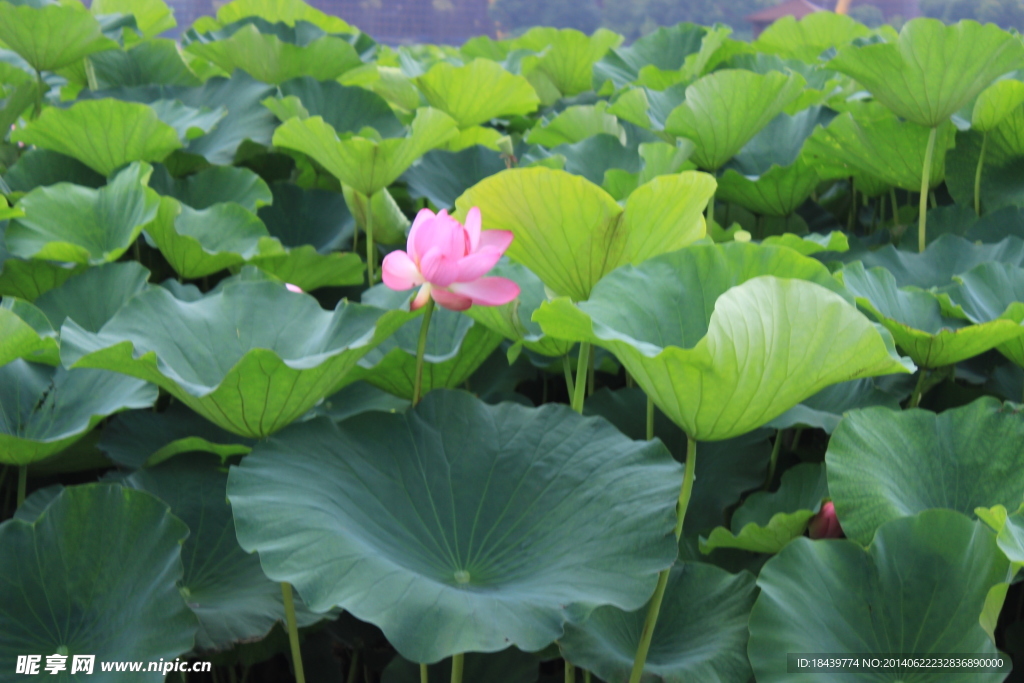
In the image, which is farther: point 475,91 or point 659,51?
point 659,51

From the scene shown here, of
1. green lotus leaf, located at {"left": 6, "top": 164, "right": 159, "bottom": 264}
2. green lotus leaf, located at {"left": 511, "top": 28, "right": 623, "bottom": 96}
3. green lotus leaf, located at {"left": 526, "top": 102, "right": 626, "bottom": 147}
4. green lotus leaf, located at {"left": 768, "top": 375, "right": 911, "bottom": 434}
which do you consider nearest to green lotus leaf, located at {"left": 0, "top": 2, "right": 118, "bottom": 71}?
green lotus leaf, located at {"left": 6, "top": 164, "right": 159, "bottom": 264}

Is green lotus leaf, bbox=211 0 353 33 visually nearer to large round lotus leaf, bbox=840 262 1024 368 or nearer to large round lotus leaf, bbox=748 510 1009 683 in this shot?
large round lotus leaf, bbox=840 262 1024 368

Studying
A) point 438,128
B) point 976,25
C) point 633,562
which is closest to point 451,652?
point 633,562

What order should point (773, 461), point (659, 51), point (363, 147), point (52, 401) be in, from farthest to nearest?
1. point (659, 51)
2. point (363, 147)
3. point (773, 461)
4. point (52, 401)

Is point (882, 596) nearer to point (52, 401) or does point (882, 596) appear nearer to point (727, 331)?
point (727, 331)

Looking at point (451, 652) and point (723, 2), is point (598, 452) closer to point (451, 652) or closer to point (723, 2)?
point (451, 652)

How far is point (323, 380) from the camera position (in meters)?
0.63

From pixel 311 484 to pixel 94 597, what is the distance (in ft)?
0.67

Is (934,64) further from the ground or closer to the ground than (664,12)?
further from the ground

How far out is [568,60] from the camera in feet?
6.38

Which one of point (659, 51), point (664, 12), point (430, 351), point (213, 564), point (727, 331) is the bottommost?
point (664, 12)

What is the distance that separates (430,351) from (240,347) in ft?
0.69

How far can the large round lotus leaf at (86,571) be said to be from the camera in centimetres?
61

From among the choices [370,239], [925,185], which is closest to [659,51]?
[925,185]
